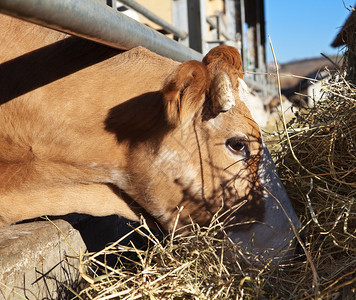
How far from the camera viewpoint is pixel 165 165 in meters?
2.10

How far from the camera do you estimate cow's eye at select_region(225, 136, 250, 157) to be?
2.09 m

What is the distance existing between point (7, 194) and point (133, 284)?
84 cm

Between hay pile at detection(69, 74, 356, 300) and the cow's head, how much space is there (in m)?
0.14

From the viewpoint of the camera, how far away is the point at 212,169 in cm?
209

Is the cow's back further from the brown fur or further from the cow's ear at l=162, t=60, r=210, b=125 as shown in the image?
the cow's ear at l=162, t=60, r=210, b=125

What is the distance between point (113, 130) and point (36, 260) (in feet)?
2.25

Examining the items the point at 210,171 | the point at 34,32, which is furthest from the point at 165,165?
the point at 34,32

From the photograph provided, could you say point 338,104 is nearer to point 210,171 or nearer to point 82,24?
point 210,171

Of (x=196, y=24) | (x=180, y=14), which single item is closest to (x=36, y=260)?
(x=196, y=24)

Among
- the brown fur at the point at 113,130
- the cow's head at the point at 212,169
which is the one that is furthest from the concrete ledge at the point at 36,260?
the cow's head at the point at 212,169

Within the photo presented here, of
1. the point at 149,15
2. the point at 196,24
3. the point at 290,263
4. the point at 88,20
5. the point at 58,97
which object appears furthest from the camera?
the point at 196,24

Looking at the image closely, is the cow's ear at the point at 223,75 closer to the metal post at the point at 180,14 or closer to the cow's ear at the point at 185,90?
the cow's ear at the point at 185,90

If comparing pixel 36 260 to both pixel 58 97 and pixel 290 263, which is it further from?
pixel 290 263

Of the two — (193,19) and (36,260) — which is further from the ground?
(193,19)
